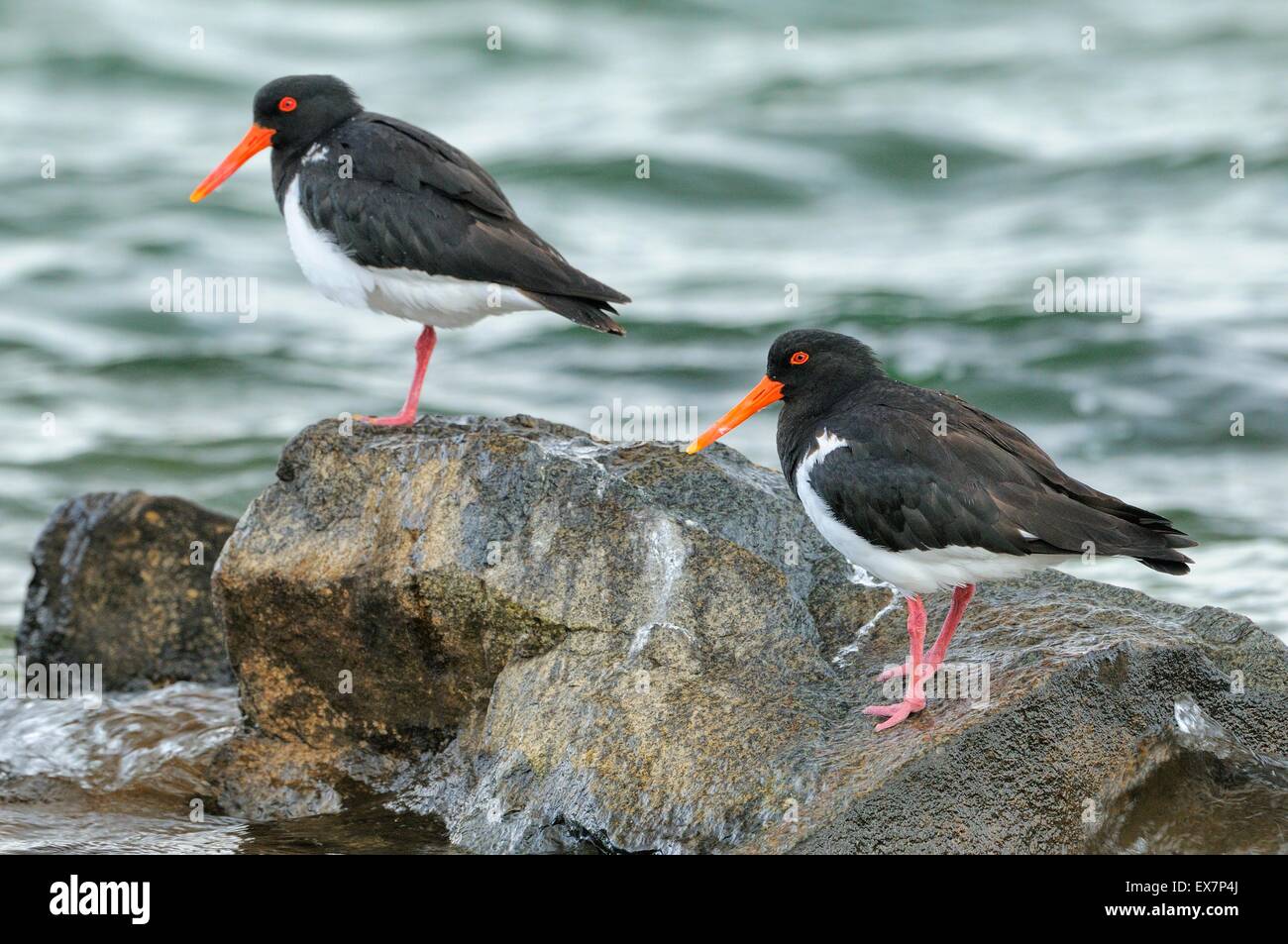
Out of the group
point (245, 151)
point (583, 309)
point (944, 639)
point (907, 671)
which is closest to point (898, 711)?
point (907, 671)

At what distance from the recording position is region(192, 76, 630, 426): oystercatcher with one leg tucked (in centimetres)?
714

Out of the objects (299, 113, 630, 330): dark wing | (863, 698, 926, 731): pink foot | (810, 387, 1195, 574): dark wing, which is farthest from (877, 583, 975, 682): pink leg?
(299, 113, 630, 330): dark wing

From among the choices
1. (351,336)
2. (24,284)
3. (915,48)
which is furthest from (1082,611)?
(915,48)

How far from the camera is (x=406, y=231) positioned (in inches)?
285

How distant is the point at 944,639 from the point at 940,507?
559mm

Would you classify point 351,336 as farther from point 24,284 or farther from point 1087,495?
point 1087,495

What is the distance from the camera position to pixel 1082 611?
5910mm

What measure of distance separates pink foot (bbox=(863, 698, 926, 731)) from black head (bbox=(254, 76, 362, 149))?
4.18 m

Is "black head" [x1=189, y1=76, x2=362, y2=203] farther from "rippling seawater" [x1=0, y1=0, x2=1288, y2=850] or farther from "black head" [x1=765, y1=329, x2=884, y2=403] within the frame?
"rippling seawater" [x1=0, y1=0, x2=1288, y2=850]

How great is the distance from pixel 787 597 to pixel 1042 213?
12.4m

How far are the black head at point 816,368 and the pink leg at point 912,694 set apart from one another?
101 cm
